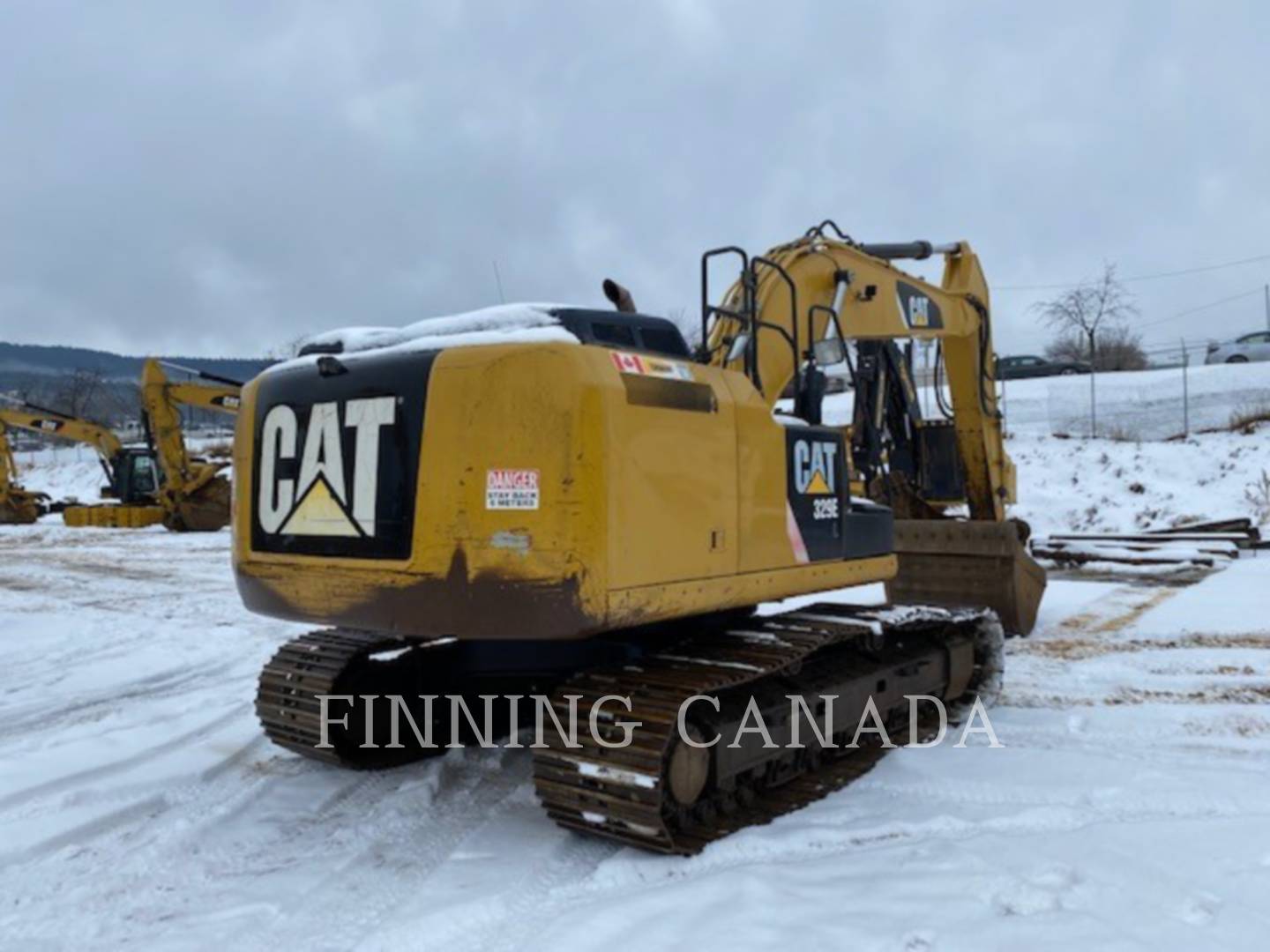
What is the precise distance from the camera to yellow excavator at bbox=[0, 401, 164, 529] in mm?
23594


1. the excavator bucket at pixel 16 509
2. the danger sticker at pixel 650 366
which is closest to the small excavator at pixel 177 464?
the excavator bucket at pixel 16 509

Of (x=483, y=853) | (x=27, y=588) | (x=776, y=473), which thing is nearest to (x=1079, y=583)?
(x=776, y=473)

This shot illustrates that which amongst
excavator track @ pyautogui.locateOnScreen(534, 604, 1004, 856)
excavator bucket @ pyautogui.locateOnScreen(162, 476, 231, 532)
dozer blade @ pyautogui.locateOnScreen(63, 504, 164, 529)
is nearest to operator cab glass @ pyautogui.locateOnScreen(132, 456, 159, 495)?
dozer blade @ pyautogui.locateOnScreen(63, 504, 164, 529)

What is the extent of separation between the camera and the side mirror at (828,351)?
5.00 meters

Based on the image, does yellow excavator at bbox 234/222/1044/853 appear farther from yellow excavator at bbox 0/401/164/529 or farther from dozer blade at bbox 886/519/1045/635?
yellow excavator at bbox 0/401/164/529

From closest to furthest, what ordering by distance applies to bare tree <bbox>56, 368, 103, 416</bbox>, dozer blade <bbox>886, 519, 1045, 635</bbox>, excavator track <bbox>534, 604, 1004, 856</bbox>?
excavator track <bbox>534, 604, 1004, 856</bbox> → dozer blade <bbox>886, 519, 1045, 635</bbox> → bare tree <bbox>56, 368, 103, 416</bbox>

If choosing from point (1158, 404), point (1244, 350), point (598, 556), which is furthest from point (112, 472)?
point (1244, 350)

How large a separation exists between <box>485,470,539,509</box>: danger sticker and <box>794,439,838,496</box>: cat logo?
4.64 ft

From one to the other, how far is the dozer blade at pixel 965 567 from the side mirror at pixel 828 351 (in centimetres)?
289

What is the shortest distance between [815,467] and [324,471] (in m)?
2.08

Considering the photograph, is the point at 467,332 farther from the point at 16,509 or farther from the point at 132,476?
the point at 16,509

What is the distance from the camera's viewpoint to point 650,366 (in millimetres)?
3725

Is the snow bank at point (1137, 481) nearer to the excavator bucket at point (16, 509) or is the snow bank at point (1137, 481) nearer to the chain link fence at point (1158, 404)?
the chain link fence at point (1158, 404)

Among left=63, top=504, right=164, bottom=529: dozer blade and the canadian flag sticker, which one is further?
left=63, top=504, right=164, bottom=529: dozer blade
